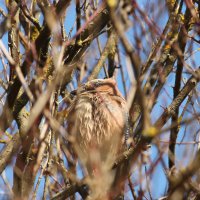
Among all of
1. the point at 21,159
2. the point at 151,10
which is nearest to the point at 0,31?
the point at 21,159

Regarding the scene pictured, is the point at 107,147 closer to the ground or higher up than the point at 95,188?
higher up

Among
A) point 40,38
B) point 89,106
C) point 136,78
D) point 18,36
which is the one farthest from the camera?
point 89,106

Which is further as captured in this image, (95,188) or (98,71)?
(98,71)

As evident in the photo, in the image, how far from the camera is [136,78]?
2.28 m

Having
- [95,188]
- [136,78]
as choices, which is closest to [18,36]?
[95,188]

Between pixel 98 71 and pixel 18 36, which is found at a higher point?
pixel 18 36

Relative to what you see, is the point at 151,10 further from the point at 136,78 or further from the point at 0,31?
the point at 136,78

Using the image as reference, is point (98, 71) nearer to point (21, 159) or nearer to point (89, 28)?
point (89, 28)

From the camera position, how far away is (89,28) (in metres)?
4.70

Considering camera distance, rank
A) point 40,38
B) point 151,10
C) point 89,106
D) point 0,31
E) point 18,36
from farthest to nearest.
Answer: point 89,106
point 18,36
point 151,10
point 40,38
point 0,31

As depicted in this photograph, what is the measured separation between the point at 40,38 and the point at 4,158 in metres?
1.08

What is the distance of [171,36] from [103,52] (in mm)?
888

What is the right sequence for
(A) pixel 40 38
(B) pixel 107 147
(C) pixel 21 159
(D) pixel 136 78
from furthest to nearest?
(B) pixel 107 147 < (C) pixel 21 159 < (A) pixel 40 38 < (D) pixel 136 78

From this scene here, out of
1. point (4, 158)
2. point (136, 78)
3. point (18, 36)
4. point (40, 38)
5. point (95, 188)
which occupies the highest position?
point (18, 36)
